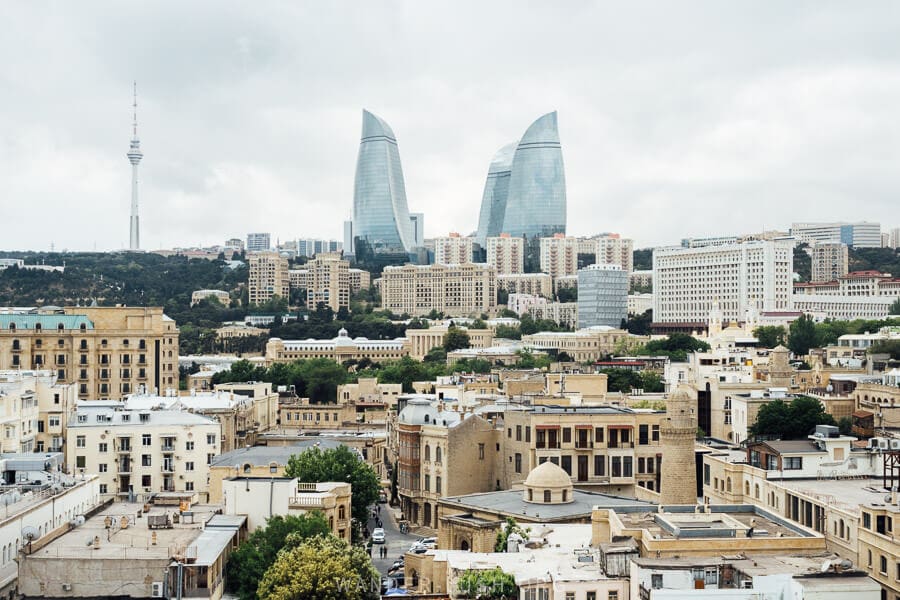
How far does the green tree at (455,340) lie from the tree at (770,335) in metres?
51.9

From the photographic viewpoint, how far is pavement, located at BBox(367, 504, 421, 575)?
5725cm

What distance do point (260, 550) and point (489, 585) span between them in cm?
898

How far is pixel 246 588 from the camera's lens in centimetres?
4231

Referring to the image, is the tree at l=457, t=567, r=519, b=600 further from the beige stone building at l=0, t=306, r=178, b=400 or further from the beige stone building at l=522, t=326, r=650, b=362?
the beige stone building at l=522, t=326, r=650, b=362

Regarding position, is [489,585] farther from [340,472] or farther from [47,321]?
[47,321]

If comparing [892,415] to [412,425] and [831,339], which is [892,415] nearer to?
[412,425]

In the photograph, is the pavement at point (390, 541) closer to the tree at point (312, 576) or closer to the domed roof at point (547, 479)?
the domed roof at point (547, 479)

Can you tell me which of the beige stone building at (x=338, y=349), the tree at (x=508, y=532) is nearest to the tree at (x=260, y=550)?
the tree at (x=508, y=532)

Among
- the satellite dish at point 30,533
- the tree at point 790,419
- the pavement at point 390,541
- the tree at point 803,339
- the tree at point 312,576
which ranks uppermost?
the tree at point 803,339

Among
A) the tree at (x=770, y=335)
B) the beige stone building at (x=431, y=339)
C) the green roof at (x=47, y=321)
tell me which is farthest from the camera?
the beige stone building at (x=431, y=339)

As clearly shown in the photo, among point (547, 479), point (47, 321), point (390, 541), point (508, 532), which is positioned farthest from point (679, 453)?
point (47, 321)

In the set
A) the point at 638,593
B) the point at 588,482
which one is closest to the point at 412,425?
the point at 588,482

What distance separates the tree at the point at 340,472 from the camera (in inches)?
2292

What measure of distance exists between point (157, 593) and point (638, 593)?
1411 centimetres
